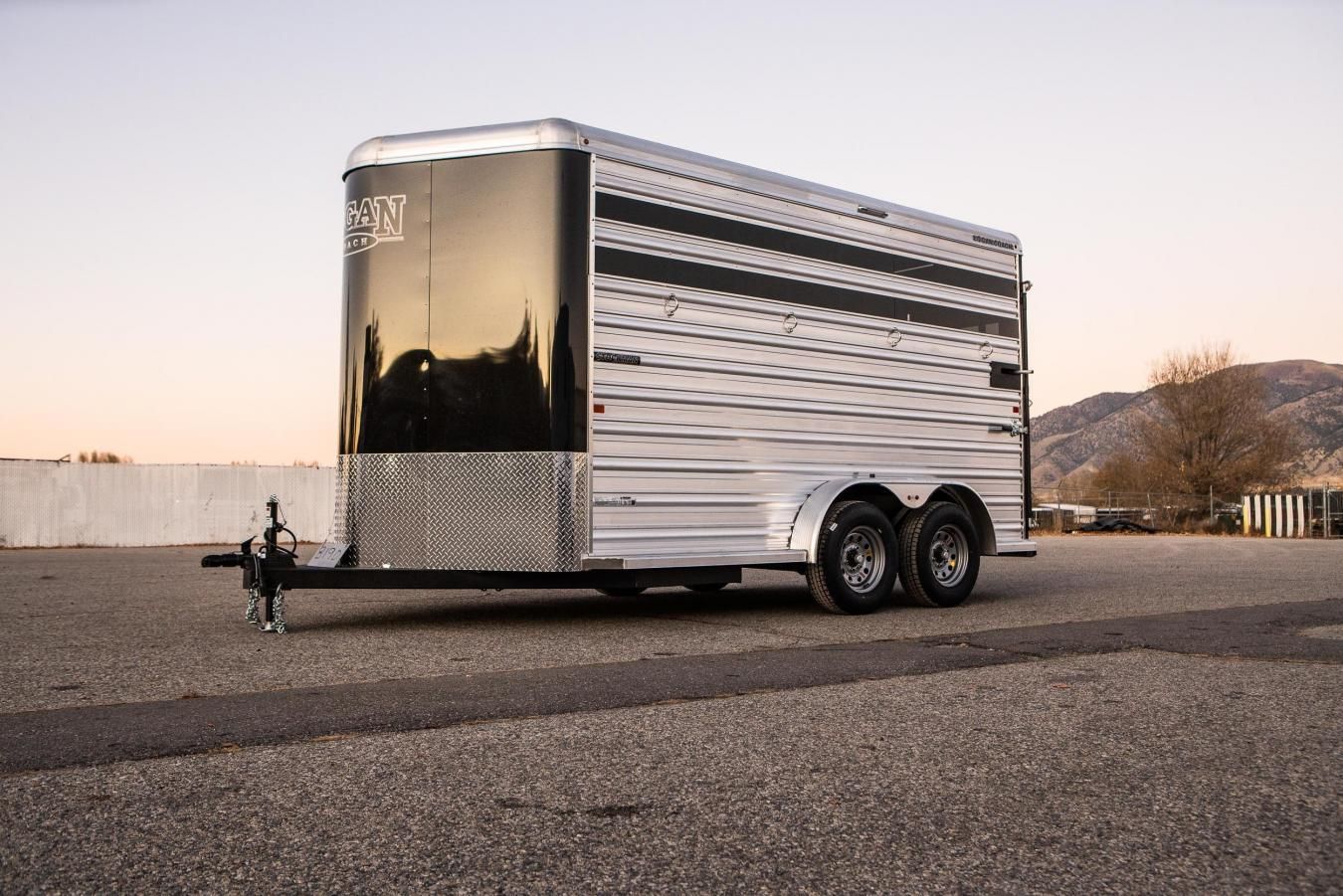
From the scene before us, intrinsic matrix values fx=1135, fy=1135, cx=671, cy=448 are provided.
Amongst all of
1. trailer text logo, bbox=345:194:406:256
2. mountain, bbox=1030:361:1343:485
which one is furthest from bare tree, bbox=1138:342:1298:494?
mountain, bbox=1030:361:1343:485

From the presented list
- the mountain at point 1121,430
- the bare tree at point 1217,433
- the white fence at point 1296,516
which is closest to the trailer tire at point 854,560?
the white fence at point 1296,516

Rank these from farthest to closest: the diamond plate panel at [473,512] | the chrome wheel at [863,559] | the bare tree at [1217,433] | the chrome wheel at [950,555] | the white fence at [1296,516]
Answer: the bare tree at [1217,433] < the white fence at [1296,516] < the chrome wheel at [950,555] < the chrome wheel at [863,559] < the diamond plate panel at [473,512]

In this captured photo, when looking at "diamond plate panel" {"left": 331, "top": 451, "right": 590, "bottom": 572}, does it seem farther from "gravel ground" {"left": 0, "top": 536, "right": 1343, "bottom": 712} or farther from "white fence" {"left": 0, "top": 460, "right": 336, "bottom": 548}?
"white fence" {"left": 0, "top": 460, "right": 336, "bottom": 548}

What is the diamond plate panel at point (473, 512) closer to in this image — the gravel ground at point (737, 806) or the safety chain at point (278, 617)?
the safety chain at point (278, 617)

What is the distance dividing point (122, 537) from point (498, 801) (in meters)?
26.9

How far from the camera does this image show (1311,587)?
1250cm

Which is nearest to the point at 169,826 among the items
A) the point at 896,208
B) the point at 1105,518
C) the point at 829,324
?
the point at 829,324

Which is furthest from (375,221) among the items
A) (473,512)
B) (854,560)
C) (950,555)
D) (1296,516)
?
(1296,516)

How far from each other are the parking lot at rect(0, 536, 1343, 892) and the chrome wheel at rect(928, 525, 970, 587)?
2.13 metres

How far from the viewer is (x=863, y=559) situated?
33.7 ft

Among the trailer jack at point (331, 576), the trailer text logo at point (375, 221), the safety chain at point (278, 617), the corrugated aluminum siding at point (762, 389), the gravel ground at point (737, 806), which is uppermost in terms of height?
the trailer text logo at point (375, 221)

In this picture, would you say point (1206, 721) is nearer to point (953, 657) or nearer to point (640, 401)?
point (953, 657)

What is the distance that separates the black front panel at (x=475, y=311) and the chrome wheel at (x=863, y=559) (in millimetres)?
2934

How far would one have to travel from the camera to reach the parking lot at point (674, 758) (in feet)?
10.3
